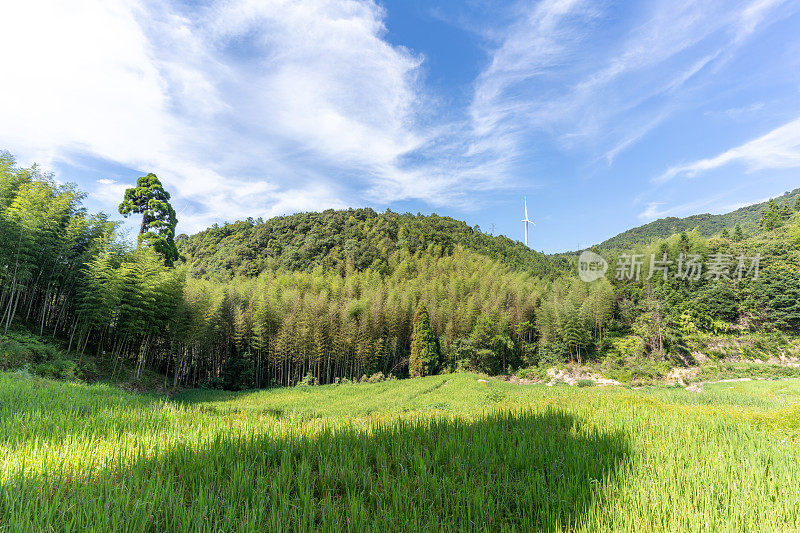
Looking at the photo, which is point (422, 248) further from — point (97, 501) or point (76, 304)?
point (97, 501)

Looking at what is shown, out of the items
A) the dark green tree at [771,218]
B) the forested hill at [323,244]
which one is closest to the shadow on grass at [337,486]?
the forested hill at [323,244]

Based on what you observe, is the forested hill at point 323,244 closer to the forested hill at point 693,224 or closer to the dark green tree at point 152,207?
the dark green tree at point 152,207

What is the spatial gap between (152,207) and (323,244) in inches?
1412

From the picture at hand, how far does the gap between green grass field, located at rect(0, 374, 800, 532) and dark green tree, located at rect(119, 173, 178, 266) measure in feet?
80.0

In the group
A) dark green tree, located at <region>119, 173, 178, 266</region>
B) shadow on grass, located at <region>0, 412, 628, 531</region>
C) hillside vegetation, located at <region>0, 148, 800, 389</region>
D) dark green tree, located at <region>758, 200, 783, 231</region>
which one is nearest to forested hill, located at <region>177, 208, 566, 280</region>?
hillside vegetation, located at <region>0, 148, 800, 389</region>

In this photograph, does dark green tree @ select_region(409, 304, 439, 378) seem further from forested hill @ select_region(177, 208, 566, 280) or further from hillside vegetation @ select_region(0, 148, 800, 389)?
forested hill @ select_region(177, 208, 566, 280)

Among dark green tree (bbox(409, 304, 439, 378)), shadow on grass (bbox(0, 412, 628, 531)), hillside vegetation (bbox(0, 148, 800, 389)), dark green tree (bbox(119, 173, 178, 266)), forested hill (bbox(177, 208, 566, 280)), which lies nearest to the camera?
shadow on grass (bbox(0, 412, 628, 531))

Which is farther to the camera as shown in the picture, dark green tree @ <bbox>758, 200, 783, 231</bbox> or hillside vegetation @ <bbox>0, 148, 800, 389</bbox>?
dark green tree @ <bbox>758, 200, 783, 231</bbox>

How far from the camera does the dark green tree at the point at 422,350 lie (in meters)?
36.4

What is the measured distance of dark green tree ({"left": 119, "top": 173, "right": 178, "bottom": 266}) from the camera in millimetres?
24734

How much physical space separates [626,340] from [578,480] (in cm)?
4899

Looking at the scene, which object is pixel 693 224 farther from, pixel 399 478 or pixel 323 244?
pixel 399 478

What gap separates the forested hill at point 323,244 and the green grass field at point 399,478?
51.2 m

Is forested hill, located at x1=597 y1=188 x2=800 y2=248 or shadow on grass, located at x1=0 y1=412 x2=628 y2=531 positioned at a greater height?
forested hill, located at x1=597 y1=188 x2=800 y2=248
